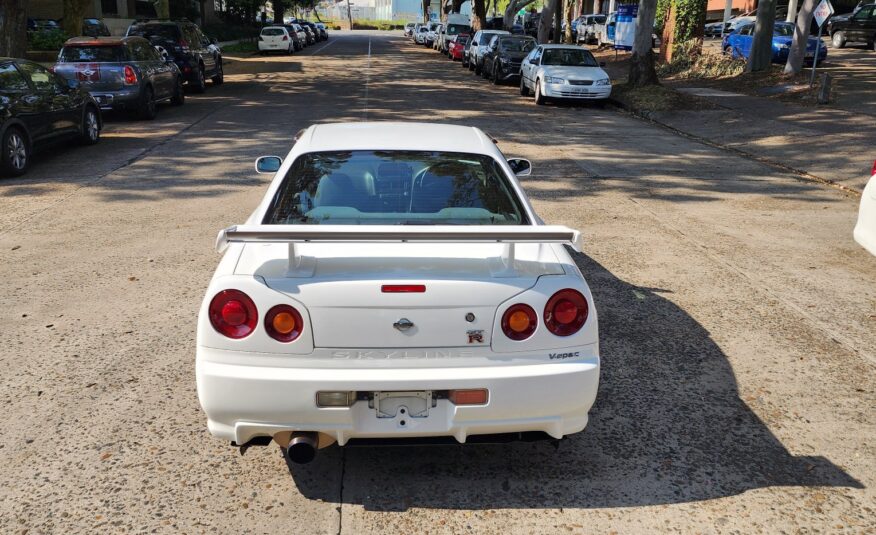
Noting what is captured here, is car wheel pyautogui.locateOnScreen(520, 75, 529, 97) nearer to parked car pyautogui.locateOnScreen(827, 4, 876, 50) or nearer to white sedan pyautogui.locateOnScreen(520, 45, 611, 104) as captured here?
white sedan pyautogui.locateOnScreen(520, 45, 611, 104)

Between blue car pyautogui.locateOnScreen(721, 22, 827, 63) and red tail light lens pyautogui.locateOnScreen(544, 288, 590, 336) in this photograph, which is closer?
red tail light lens pyautogui.locateOnScreen(544, 288, 590, 336)

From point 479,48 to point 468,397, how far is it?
27695 millimetres

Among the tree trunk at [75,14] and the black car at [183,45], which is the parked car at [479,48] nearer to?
the black car at [183,45]

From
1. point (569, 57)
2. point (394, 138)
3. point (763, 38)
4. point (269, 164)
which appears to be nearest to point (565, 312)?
point (394, 138)

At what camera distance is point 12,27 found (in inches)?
671

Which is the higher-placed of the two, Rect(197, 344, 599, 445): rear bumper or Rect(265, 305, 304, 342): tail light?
Rect(265, 305, 304, 342): tail light

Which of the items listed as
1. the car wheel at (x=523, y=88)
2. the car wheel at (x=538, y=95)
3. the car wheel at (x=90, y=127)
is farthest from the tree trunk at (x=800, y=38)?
the car wheel at (x=90, y=127)

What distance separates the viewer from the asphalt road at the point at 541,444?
3.45 meters

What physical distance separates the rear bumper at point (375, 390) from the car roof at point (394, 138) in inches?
61.0

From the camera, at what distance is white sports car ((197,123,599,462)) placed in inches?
124

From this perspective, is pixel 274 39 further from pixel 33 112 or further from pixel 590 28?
pixel 33 112

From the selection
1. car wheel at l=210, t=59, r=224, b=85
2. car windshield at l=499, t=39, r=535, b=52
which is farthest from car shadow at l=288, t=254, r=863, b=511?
car windshield at l=499, t=39, r=535, b=52

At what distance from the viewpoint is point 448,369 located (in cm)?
322

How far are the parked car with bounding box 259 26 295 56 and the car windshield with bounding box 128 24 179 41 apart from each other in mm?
20299
